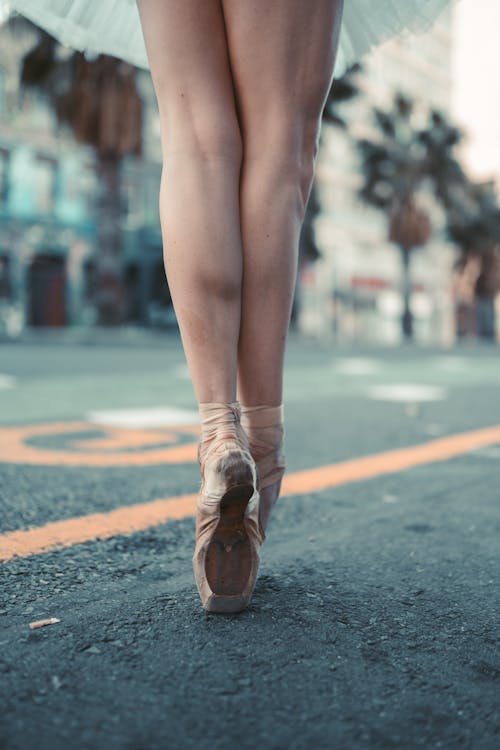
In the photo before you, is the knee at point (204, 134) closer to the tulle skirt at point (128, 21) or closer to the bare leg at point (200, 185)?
the bare leg at point (200, 185)

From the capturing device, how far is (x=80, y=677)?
3.01 feet

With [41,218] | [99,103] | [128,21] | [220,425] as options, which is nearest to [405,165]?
[41,218]

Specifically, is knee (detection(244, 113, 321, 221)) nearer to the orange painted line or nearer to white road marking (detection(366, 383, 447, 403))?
the orange painted line

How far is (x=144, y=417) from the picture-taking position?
3742 mm

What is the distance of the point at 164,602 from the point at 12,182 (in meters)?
24.2

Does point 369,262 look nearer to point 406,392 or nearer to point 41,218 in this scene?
point 41,218

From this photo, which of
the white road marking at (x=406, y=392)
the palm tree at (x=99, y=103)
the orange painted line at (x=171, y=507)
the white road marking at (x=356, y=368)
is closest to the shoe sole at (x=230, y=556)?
the orange painted line at (x=171, y=507)

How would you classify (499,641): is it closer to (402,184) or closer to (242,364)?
(242,364)

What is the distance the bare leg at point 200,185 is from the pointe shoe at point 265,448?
0.10 metres

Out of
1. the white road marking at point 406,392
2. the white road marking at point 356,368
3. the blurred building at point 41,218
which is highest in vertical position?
the blurred building at point 41,218

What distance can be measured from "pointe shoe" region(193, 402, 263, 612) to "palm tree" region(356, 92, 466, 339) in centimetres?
2498

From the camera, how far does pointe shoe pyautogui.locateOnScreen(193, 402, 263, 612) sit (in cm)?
115

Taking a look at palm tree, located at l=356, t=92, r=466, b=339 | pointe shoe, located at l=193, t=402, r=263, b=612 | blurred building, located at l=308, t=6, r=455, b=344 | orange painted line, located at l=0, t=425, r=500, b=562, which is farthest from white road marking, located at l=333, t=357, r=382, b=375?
blurred building, located at l=308, t=6, r=455, b=344

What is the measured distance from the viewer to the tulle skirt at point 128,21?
1.60 metres
